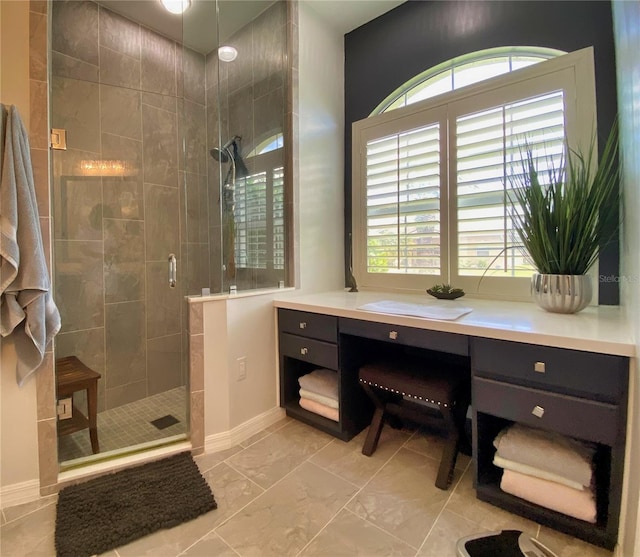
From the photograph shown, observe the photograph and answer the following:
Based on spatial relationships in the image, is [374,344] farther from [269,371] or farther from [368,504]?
[368,504]

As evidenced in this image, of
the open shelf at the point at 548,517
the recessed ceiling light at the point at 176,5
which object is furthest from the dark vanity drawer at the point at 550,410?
the recessed ceiling light at the point at 176,5

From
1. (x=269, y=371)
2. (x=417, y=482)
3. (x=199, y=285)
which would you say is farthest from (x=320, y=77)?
(x=417, y=482)

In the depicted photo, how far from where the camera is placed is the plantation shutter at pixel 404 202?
208cm

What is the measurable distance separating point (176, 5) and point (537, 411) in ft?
10.1

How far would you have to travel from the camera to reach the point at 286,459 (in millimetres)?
1677

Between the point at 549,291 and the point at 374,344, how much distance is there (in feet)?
3.13

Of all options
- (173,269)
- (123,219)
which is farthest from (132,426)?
(123,219)

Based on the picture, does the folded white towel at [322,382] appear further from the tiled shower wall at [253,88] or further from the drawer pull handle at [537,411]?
the drawer pull handle at [537,411]

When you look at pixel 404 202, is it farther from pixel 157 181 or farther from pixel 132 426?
pixel 132 426

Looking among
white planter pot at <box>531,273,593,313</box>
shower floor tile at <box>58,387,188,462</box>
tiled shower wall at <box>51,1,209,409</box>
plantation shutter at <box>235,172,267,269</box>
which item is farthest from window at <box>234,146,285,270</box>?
white planter pot at <box>531,273,593,313</box>

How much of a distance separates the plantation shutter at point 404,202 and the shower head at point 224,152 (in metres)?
0.97

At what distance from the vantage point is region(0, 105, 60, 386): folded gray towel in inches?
49.8

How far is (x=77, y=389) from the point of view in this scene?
1701 mm

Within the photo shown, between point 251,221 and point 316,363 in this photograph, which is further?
point 251,221
